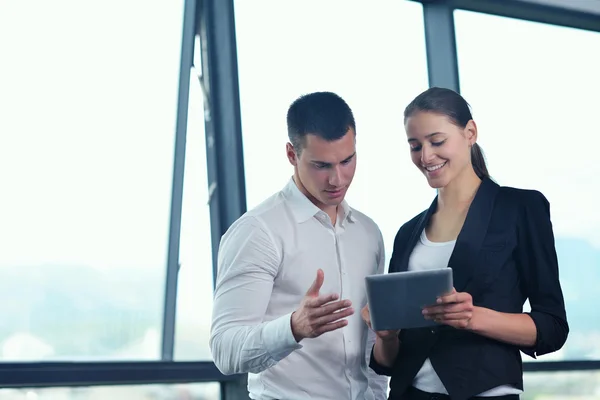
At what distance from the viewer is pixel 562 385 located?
157 inches

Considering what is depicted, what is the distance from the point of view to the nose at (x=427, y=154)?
205 centimetres

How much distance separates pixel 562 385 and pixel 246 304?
8.45 ft

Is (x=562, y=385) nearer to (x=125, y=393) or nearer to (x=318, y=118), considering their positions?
(x=125, y=393)

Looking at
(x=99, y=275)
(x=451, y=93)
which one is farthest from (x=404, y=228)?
(x=99, y=275)

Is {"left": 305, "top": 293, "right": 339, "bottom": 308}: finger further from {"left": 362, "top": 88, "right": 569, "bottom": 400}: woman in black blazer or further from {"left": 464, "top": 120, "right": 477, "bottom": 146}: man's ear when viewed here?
{"left": 464, "top": 120, "right": 477, "bottom": 146}: man's ear

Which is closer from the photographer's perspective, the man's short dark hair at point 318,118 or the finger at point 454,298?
the finger at point 454,298

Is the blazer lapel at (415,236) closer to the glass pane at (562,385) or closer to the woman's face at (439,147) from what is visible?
the woman's face at (439,147)

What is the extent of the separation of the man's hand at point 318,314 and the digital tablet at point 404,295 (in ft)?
0.28

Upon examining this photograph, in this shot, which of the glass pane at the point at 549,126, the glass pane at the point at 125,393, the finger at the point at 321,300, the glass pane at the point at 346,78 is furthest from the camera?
the glass pane at the point at 549,126

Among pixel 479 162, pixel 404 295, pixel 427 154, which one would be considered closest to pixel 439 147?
pixel 427 154

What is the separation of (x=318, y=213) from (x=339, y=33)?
1.79m

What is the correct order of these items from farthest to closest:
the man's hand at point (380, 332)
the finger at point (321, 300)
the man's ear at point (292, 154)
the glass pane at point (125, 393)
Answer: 1. the glass pane at point (125, 393)
2. the man's ear at point (292, 154)
3. the man's hand at point (380, 332)
4. the finger at point (321, 300)

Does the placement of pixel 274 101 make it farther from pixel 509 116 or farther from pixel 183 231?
pixel 509 116

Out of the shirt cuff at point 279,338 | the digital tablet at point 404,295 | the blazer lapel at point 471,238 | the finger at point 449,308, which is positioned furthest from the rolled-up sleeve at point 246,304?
the blazer lapel at point 471,238
